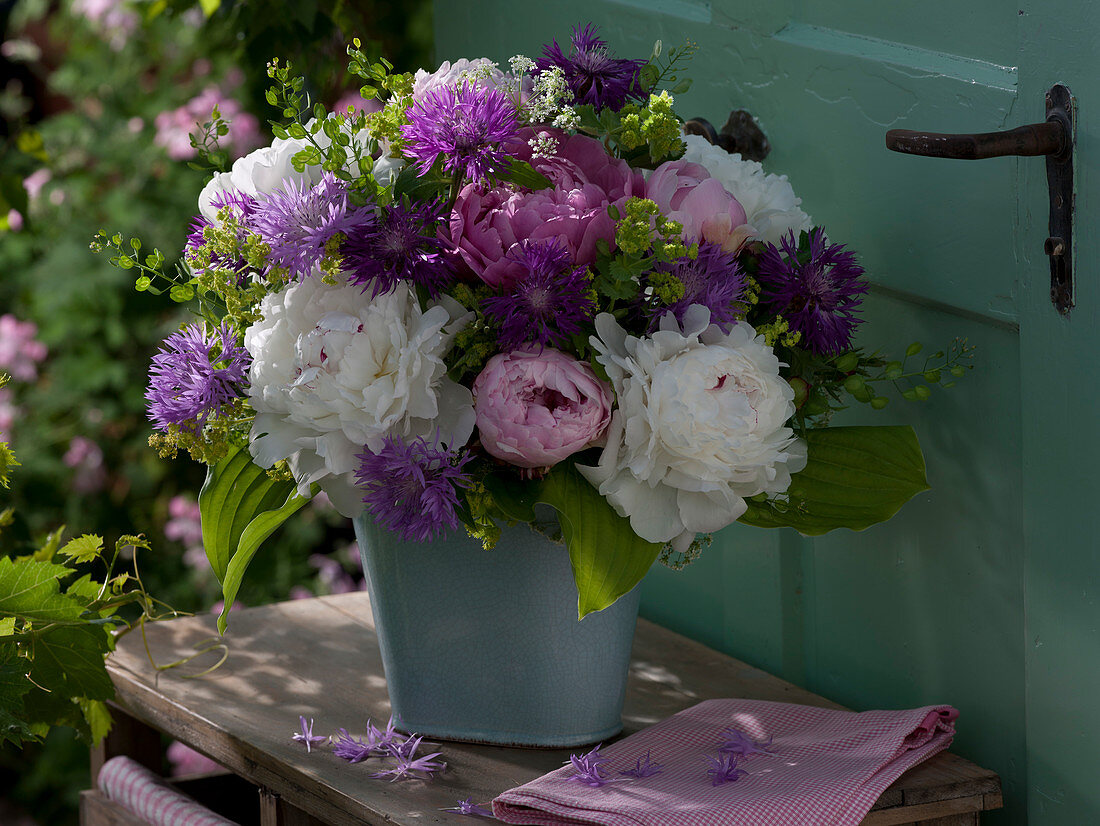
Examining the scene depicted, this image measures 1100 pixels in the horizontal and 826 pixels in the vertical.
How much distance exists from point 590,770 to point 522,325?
1.03 ft

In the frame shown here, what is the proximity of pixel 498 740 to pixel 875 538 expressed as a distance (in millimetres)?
337

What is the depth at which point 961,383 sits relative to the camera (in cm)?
99

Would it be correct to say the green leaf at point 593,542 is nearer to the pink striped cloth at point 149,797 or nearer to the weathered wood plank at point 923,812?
the weathered wood plank at point 923,812

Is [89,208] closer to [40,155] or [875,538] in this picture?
[40,155]

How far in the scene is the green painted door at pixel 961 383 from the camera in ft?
2.95

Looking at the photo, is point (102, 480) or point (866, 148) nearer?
point (866, 148)

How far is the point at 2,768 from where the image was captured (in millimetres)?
2678

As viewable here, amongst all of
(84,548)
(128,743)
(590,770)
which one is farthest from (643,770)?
(128,743)

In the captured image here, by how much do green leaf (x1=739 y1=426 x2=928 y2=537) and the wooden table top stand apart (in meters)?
→ 0.18

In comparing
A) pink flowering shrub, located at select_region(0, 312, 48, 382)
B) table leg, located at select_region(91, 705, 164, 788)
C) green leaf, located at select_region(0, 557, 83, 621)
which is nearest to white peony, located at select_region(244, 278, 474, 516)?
green leaf, located at select_region(0, 557, 83, 621)

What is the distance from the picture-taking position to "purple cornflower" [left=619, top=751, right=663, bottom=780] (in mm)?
944

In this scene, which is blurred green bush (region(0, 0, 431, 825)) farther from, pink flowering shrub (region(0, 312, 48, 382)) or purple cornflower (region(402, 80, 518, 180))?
purple cornflower (region(402, 80, 518, 180))

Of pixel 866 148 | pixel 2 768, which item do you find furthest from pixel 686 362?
pixel 2 768

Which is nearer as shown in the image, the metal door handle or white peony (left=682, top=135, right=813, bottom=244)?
the metal door handle
